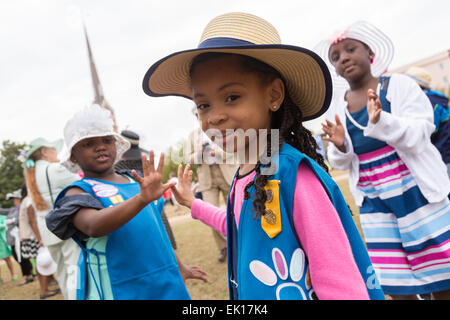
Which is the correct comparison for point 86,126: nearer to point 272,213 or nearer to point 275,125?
point 275,125

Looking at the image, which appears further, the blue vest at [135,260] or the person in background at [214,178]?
the person in background at [214,178]

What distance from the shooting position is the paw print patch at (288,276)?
1.03m

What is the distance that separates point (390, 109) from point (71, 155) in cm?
242

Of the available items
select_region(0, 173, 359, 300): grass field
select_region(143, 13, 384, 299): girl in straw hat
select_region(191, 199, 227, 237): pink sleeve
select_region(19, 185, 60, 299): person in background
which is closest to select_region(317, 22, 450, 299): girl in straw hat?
select_region(143, 13, 384, 299): girl in straw hat

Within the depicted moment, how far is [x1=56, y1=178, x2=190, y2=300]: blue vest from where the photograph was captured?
6.38ft

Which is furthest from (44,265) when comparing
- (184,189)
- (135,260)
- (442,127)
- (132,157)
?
(442,127)

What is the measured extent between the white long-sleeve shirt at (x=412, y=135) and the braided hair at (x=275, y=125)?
95 centimetres

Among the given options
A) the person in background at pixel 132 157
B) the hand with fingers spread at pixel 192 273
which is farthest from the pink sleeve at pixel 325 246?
the person in background at pixel 132 157

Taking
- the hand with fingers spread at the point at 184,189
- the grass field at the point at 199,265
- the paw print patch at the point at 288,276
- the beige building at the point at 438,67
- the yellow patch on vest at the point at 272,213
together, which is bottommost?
the grass field at the point at 199,265

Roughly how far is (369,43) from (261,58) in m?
1.68

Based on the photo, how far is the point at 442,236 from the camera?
2057 mm

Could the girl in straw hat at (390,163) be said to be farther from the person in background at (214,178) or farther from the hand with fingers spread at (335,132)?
the person in background at (214,178)

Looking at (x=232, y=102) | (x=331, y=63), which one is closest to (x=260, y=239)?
(x=232, y=102)
